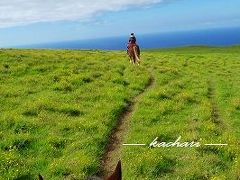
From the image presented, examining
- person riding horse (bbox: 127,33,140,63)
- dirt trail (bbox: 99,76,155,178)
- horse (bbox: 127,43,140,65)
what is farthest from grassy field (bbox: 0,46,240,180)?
person riding horse (bbox: 127,33,140,63)

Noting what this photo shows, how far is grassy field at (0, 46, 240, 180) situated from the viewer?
15923 millimetres

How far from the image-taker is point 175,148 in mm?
18391

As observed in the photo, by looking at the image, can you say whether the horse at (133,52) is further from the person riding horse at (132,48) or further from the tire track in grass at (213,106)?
the tire track in grass at (213,106)

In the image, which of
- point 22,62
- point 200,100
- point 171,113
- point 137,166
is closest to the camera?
point 137,166

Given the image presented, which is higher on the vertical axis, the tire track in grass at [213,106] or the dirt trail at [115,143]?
the dirt trail at [115,143]

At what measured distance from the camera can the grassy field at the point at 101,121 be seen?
15.9m

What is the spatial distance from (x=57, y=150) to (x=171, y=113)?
8878 mm

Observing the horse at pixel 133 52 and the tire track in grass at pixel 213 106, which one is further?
the horse at pixel 133 52

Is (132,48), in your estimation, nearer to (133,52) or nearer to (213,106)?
(133,52)

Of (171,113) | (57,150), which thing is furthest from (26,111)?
(171,113)

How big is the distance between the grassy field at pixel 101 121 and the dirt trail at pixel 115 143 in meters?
0.28

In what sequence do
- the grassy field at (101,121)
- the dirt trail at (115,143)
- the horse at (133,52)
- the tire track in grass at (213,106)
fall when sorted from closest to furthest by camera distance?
the grassy field at (101,121) < the dirt trail at (115,143) < the tire track in grass at (213,106) < the horse at (133,52)

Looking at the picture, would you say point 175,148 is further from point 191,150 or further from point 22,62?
point 22,62

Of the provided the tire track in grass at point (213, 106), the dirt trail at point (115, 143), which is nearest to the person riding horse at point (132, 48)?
the tire track in grass at point (213, 106)
